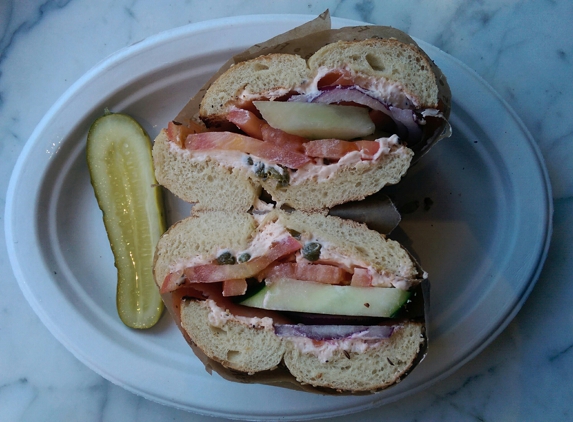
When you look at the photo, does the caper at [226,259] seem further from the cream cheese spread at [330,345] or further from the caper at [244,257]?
the cream cheese spread at [330,345]

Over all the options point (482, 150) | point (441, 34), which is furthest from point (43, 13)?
point (482, 150)

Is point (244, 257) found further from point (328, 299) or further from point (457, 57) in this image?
point (457, 57)

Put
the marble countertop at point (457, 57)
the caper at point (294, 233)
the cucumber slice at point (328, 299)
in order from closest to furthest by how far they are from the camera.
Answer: the cucumber slice at point (328, 299)
the caper at point (294, 233)
the marble countertop at point (457, 57)

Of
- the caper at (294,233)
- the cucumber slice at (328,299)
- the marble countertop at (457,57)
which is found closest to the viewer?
the cucumber slice at (328,299)

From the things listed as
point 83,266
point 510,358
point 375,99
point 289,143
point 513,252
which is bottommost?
point 510,358

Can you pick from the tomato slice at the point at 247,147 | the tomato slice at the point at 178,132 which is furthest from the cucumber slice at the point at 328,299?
the tomato slice at the point at 178,132

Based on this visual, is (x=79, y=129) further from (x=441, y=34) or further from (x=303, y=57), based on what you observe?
(x=441, y=34)

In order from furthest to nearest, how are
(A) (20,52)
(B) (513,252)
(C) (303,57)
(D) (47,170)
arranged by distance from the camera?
(A) (20,52)
(D) (47,170)
(B) (513,252)
(C) (303,57)

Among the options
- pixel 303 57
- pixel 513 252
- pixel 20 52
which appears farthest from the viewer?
pixel 20 52
